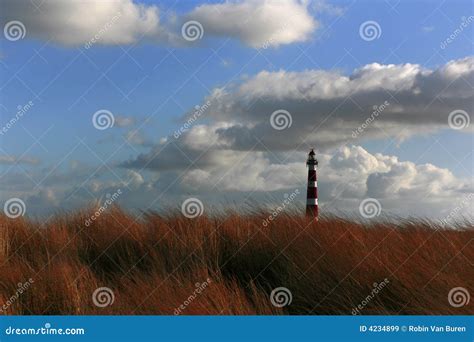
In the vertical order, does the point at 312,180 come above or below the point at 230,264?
above

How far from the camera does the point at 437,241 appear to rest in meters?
6.39

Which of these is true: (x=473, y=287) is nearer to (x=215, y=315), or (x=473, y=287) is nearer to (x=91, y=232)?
(x=215, y=315)

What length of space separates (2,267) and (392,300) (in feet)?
12.7

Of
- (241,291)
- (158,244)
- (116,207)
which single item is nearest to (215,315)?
(241,291)

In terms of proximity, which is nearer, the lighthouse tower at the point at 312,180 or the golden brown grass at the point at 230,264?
the golden brown grass at the point at 230,264

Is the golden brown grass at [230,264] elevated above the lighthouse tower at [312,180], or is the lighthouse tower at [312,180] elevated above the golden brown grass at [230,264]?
the lighthouse tower at [312,180]

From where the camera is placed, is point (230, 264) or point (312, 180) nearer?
point (230, 264)

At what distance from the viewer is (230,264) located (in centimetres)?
618

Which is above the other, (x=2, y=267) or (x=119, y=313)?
(x=2, y=267)

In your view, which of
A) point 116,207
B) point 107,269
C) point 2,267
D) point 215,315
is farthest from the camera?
point 116,207

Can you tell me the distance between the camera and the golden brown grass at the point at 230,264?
201 inches

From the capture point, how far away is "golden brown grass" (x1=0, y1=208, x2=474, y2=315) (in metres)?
5.11

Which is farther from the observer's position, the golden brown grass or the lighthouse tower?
the lighthouse tower

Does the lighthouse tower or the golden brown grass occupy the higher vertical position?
the lighthouse tower
